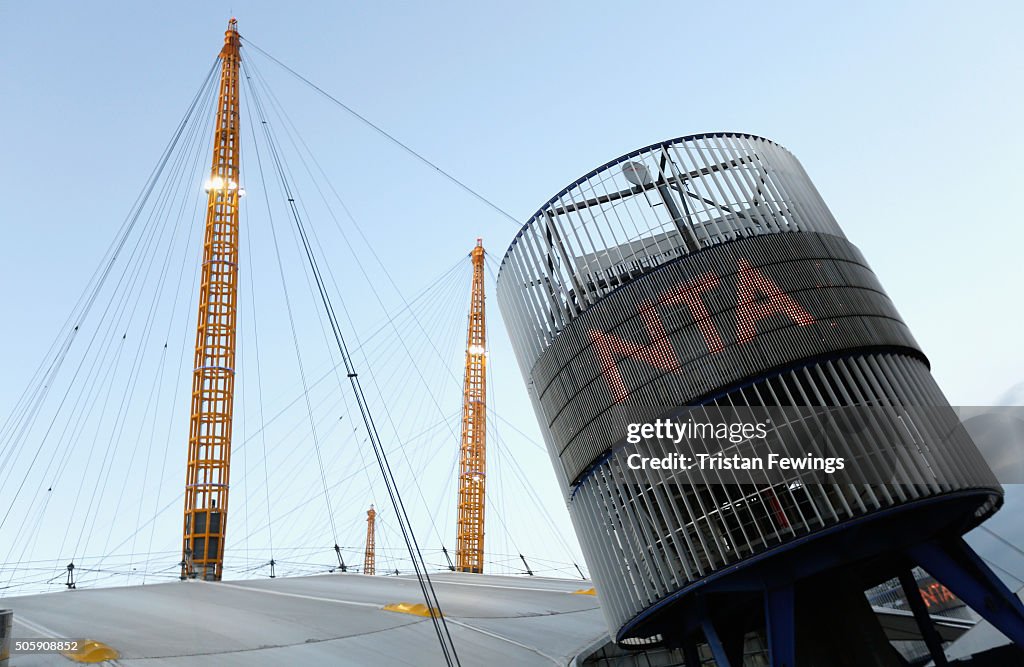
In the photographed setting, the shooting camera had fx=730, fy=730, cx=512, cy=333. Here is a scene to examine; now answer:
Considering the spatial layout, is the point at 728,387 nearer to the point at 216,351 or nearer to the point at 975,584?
the point at 975,584

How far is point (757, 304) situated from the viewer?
22172 millimetres

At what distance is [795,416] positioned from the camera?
20984mm

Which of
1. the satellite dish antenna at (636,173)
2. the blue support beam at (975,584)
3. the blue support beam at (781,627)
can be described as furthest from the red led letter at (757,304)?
the blue support beam at (975,584)

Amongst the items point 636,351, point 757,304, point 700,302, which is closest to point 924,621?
point 757,304

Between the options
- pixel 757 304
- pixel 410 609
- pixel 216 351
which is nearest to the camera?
pixel 757 304

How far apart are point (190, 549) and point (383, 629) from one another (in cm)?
3334

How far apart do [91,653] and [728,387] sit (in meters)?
18.0

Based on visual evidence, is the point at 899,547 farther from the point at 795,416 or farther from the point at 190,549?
the point at 190,549

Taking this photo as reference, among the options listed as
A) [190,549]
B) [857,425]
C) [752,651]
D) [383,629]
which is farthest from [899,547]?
[190,549]

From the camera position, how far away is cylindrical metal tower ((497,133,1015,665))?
2036 cm

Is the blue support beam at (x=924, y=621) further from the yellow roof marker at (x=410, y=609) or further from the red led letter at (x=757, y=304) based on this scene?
the yellow roof marker at (x=410, y=609)
